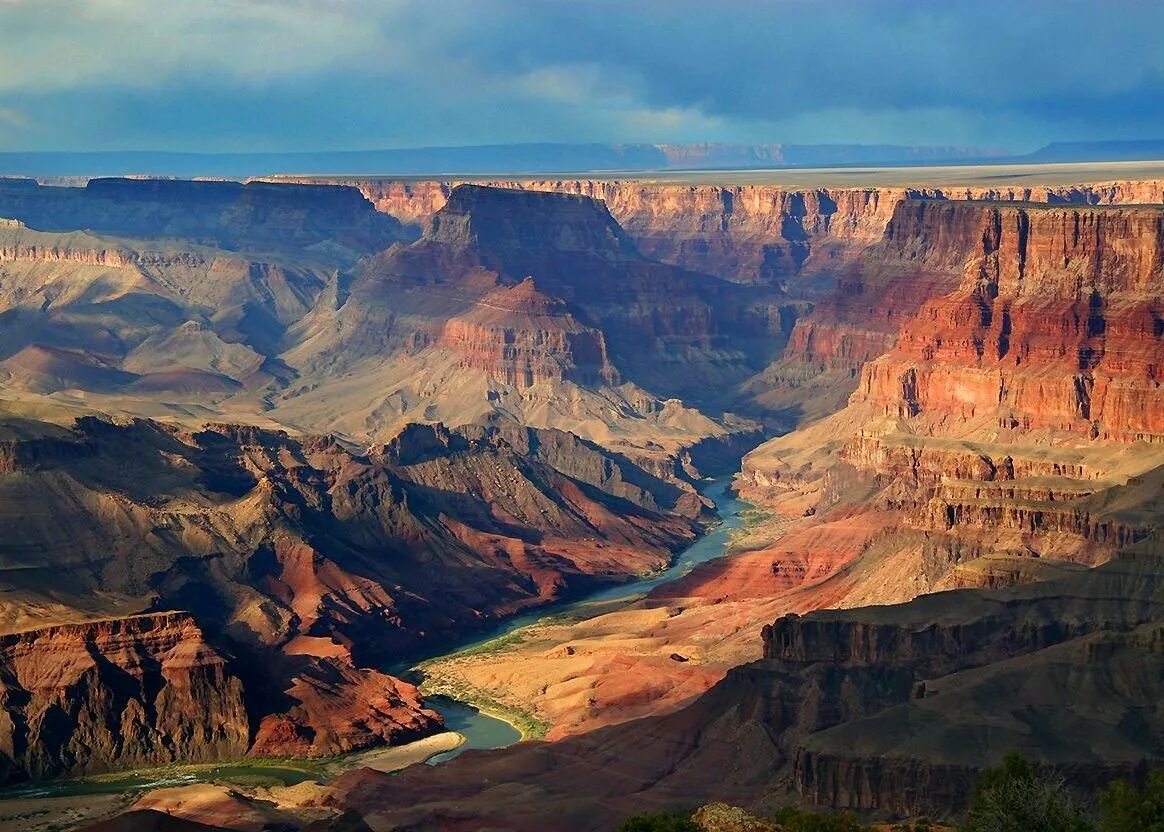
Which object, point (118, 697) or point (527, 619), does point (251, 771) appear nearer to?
point (118, 697)

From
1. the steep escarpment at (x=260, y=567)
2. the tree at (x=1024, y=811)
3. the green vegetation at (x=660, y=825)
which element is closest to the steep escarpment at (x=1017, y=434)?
the steep escarpment at (x=260, y=567)

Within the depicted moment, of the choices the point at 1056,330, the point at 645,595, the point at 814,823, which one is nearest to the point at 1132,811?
the point at 814,823

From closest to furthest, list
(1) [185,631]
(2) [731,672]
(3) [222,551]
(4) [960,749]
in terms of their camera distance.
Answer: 1. (4) [960,749]
2. (2) [731,672]
3. (1) [185,631]
4. (3) [222,551]

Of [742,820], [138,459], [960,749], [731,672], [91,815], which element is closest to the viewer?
[742,820]

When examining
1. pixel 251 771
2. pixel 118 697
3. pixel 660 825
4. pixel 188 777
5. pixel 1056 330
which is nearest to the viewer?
pixel 660 825

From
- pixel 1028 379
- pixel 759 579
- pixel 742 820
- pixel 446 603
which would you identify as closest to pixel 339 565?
A: pixel 446 603

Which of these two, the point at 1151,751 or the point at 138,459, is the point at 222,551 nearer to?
the point at 138,459

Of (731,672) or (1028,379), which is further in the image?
(1028,379)

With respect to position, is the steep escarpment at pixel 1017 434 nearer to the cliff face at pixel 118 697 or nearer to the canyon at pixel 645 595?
the canyon at pixel 645 595
